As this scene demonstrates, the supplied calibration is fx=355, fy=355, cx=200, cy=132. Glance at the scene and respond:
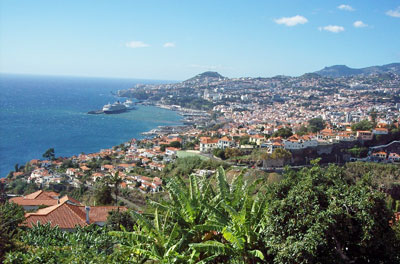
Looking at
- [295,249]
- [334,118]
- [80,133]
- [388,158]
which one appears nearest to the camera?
[295,249]

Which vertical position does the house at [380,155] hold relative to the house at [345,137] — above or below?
below

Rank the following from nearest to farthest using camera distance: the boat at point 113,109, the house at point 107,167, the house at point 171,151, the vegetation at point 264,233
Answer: the vegetation at point 264,233
the house at point 107,167
the house at point 171,151
the boat at point 113,109

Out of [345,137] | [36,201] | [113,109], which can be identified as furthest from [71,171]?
[113,109]

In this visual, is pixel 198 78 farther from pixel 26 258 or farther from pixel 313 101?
pixel 26 258

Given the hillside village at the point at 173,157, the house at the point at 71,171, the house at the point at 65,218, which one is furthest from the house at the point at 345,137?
the house at the point at 65,218

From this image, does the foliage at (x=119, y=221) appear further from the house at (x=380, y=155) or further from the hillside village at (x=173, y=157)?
the house at (x=380, y=155)

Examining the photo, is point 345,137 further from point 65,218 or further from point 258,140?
point 65,218

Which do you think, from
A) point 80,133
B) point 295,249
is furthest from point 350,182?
point 80,133
